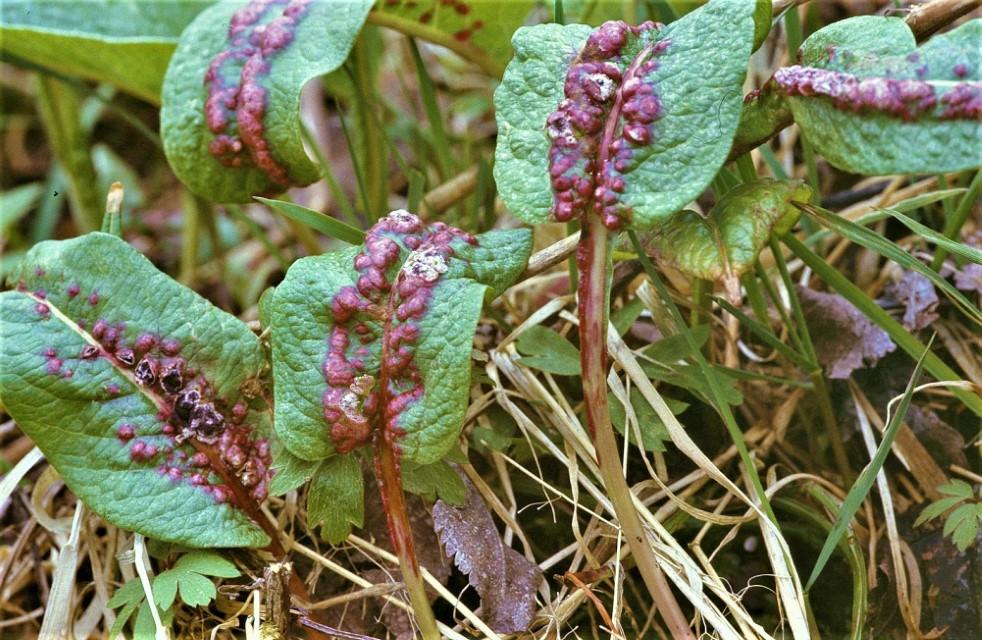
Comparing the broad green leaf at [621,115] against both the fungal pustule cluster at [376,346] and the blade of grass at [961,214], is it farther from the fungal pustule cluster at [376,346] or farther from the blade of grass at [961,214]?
the blade of grass at [961,214]

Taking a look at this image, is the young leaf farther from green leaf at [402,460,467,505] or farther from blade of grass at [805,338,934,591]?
blade of grass at [805,338,934,591]

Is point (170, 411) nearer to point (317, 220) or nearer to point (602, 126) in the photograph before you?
point (317, 220)

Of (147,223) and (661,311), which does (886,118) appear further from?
(147,223)

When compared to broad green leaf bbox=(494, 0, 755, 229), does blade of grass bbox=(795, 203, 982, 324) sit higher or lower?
lower

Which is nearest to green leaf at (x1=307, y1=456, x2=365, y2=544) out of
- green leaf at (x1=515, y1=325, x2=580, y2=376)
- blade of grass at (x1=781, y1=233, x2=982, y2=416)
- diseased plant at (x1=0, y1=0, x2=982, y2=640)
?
diseased plant at (x1=0, y1=0, x2=982, y2=640)

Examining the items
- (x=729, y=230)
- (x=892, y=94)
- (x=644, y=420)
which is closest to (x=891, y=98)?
(x=892, y=94)

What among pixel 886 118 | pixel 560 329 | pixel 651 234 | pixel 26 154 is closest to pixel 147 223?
pixel 26 154

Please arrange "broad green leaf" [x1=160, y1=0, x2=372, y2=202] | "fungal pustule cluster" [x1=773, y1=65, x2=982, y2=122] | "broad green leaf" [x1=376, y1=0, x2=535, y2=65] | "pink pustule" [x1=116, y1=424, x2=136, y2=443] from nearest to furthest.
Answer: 1. "fungal pustule cluster" [x1=773, y1=65, x2=982, y2=122]
2. "pink pustule" [x1=116, y1=424, x2=136, y2=443]
3. "broad green leaf" [x1=160, y1=0, x2=372, y2=202]
4. "broad green leaf" [x1=376, y1=0, x2=535, y2=65]
